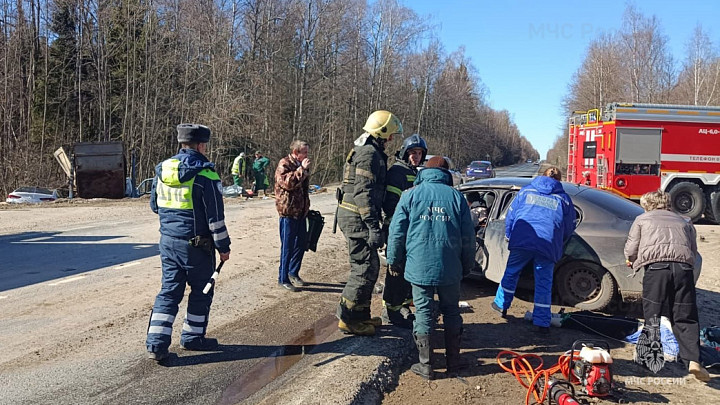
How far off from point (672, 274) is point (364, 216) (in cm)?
268

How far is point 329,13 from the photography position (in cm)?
3669

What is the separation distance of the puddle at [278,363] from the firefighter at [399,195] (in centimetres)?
66

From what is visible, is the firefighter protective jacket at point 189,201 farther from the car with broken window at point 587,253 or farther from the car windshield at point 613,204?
the car windshield at point 613,204

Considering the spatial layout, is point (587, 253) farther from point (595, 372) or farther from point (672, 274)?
point (595, 372)

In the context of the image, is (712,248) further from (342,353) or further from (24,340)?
(24,340)

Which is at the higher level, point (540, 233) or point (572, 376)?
point (540, 233)

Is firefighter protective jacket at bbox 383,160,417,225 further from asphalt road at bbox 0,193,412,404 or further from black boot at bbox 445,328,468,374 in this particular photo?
black boot at bbox 445,328,468,374

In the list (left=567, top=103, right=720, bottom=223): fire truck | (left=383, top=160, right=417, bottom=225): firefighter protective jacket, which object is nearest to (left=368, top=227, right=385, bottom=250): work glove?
(left=383, top=160, right=417, bottom=225): firefighter protective jacket

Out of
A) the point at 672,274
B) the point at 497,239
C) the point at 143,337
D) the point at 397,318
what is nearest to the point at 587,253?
the point at 497,239

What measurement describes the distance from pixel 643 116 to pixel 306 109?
2487 cm

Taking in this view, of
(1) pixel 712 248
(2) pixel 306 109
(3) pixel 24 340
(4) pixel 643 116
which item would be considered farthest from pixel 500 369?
(2) pixel 306 109

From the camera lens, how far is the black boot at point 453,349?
4434 mm

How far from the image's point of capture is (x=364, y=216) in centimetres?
484

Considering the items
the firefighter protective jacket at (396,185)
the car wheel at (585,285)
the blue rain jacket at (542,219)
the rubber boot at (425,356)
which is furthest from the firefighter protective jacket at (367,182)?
the car wheel at (585,285)
